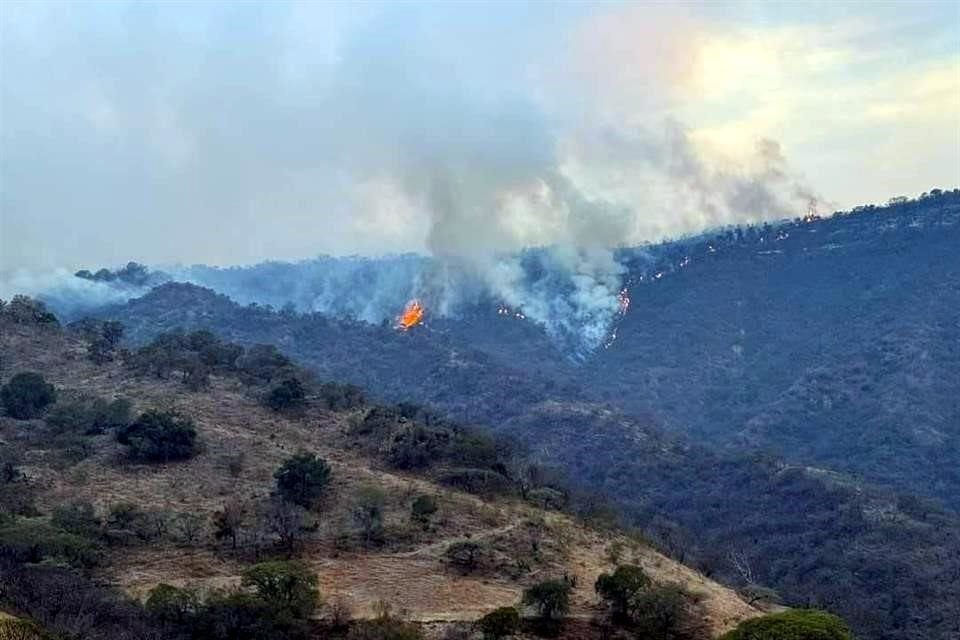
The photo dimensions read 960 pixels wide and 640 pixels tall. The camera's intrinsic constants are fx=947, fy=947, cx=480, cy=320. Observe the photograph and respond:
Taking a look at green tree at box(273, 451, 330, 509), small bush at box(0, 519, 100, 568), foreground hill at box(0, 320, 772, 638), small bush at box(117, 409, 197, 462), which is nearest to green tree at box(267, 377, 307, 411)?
foreground hill at box(0, 320, 772, 638)

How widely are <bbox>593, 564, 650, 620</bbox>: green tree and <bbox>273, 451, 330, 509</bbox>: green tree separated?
1726 cm

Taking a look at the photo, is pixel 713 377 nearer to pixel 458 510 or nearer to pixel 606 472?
pixel 606 472

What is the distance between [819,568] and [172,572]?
58878mm

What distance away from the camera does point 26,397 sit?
63406 mm

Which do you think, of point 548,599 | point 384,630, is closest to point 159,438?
point 384,630

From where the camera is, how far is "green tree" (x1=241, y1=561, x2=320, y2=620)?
120 ft

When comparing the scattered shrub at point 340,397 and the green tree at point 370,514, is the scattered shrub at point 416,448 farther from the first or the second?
the scattered shrub at point 340,397

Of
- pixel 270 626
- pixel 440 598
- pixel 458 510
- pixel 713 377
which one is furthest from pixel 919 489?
pixel 270 626

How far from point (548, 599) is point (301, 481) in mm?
17105

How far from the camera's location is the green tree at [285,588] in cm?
3662

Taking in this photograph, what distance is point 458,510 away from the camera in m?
51.4

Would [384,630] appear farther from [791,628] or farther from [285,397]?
[285,397]

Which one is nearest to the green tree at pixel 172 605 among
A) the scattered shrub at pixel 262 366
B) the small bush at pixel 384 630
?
the small bush at pixel 384 630

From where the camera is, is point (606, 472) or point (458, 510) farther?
point (606, 472)
